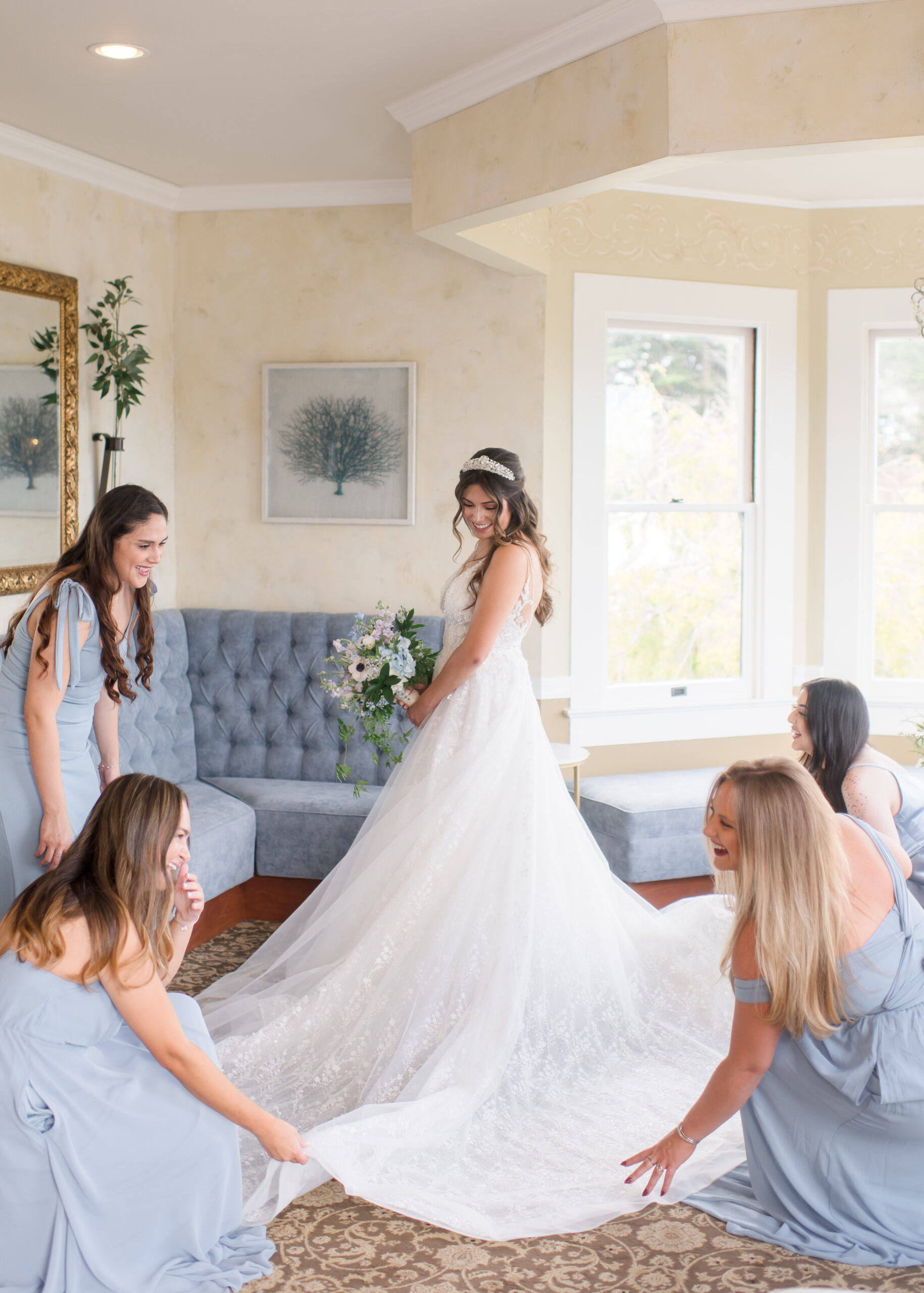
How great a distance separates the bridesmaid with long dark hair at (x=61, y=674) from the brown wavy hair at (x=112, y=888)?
625 millimetres

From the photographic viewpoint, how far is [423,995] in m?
2.98

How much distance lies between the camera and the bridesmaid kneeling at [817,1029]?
6.92 ft

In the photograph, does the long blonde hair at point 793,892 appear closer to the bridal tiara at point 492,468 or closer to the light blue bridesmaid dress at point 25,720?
the bridal tiara at point 492,468

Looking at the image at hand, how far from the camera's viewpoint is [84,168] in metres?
4.56

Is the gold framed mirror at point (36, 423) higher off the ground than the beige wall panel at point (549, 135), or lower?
lower

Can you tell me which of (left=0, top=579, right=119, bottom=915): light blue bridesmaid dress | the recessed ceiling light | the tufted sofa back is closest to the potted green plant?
the tufted sofa back

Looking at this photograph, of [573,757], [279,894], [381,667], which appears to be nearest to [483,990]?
[381,667]

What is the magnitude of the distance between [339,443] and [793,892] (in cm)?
344

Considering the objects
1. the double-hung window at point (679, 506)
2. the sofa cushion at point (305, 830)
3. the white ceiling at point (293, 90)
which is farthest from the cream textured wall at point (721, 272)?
the sofa cushion at point (305, 830)

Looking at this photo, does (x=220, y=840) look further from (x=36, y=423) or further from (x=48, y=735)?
(x=36, y=423)

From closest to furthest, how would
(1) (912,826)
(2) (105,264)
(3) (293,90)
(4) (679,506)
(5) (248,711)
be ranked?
(1) (912,826)
(3) (293,90)
(2) (105,264)
(5) (248,711)
(4) (679,506)

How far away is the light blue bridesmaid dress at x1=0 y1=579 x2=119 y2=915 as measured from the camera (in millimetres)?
2719

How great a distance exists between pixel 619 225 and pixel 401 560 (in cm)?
174

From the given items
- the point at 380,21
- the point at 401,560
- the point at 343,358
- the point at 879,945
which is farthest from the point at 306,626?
the point at 879,945
